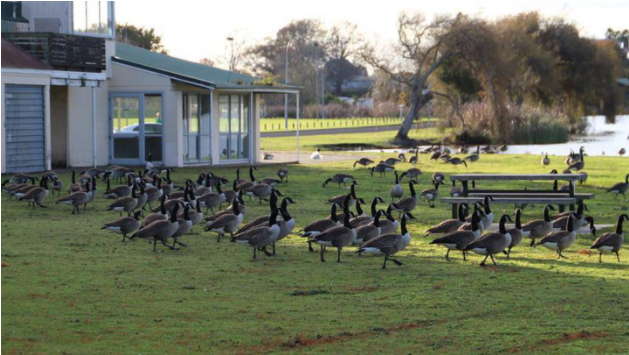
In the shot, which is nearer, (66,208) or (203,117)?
(66,208)

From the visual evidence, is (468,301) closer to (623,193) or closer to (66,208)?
(66,208)

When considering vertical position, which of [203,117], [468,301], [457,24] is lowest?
[468,301]

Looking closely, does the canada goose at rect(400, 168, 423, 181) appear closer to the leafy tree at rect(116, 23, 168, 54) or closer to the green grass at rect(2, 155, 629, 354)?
the green grass at rect(2, 155, 629, 354)

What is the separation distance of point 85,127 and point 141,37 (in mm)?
50641

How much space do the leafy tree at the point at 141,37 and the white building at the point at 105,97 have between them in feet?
141

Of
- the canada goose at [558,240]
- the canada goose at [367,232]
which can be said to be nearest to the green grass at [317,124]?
the canada goose at [367,232]

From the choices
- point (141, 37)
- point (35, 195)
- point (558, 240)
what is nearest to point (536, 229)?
point (558, 240)

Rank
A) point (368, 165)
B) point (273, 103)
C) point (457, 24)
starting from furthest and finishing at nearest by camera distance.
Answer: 1. point (273, 103)
2. point (457, 24)
3. point (368, 165)

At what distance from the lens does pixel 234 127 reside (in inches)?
1510

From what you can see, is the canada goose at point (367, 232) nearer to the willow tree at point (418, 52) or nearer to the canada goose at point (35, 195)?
the canada goose at point (35, 195)

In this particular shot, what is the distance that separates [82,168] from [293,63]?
94719mm

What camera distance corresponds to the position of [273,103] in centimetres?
12538

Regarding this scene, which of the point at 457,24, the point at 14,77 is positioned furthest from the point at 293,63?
the point at 14,77

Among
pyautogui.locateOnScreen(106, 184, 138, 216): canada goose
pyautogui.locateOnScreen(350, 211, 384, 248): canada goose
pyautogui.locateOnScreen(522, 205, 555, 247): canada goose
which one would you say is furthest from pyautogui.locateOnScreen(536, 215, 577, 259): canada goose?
pyautogui.locateOnScreen(106, 184, 138, 216): canada goose
